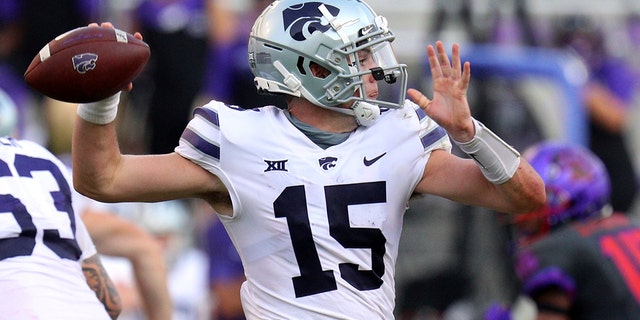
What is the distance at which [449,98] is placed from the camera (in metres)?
3.87

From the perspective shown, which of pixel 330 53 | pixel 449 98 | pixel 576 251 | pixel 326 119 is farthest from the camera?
pixel 576 251

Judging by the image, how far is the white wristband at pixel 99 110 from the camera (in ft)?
12.5

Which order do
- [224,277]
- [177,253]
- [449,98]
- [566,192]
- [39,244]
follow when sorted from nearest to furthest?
[449,98] < [39,244] < [566,192] < [224,277] < [177,253]

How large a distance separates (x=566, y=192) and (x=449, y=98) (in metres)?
1.86

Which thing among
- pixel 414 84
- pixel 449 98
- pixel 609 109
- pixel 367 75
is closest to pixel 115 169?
pixel 367 75

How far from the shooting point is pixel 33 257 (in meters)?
4.26

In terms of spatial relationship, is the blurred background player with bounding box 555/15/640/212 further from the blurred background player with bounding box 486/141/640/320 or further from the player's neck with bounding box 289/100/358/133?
the player's neck with bounding box 289/100/358/133

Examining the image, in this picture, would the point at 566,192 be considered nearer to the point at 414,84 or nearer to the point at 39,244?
the point at 39,244

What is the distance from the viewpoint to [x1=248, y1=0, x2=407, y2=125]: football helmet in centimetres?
400

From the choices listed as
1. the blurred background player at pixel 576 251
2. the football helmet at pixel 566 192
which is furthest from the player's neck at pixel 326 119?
the football helmet at pixel 566 192

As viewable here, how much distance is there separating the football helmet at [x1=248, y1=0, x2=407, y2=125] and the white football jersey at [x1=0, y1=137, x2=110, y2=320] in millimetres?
867

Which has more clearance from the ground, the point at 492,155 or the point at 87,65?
the point at 87,65

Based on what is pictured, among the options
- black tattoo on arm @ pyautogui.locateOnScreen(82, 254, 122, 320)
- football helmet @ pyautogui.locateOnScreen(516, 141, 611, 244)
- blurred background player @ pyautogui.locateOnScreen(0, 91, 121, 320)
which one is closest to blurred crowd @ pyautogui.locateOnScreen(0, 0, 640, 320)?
football helmet @ pyautogui.locateOnScreen(516, 141, 611, 244)

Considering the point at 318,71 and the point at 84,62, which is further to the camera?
the point at 318,71
